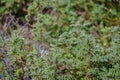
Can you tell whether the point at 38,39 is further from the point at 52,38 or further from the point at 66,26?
the point at 66,26

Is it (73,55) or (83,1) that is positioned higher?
(83,1)

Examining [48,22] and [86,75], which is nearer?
[86,75]

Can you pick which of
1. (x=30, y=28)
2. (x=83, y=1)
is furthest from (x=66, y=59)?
(x=83, y=1)

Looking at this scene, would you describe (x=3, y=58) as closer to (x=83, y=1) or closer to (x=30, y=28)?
(x=30, y=28)

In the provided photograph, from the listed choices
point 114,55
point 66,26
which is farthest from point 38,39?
point 114,55

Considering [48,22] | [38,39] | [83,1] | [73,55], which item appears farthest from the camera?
[83,1]

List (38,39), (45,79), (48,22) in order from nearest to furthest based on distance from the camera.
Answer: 1. (45,79)
2. (38,39)
3. (48,22)
